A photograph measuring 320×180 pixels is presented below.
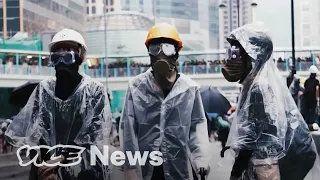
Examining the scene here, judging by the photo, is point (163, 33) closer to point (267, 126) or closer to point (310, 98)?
point (267, 126)

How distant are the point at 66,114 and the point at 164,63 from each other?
0.53m

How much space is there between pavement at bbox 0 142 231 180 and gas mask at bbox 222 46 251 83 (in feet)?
1.52

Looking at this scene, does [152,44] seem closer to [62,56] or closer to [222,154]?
[62,56]

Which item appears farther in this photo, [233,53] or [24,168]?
[24,168]

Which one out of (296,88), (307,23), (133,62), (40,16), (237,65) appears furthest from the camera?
(307,23)

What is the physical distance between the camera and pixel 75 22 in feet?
21.0

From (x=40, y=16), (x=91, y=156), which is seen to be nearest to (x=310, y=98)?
(x=40, y=16)

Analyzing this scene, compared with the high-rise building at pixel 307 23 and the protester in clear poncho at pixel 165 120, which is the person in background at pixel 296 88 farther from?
the protester in clear poncho at pixel 165 120

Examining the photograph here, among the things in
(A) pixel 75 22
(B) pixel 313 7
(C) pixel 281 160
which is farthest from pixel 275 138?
(B) pixel 313 7

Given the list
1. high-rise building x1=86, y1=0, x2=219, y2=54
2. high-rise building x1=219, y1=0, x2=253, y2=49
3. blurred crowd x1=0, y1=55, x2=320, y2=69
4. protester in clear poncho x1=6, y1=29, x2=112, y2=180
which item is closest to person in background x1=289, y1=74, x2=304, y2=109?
blurred crowd x1=0, y1=55, x2=320, y2=69

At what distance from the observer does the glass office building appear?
6.37 m

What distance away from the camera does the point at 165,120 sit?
2.52 metres

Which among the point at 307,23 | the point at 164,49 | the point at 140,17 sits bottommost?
the point at 164,49

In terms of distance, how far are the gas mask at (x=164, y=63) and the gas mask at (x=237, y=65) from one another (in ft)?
0.91
